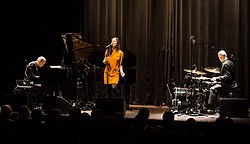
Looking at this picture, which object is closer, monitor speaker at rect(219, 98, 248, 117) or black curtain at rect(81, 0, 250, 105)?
monitor speaker at rect(219, 98, 248, 117)

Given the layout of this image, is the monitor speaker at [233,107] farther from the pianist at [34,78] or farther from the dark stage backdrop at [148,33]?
the pianist at [34,78]

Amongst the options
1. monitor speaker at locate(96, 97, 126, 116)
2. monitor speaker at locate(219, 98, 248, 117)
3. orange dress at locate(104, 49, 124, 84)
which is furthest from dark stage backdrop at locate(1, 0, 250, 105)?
monitor speaker at locate(96, 97, 126, 116)

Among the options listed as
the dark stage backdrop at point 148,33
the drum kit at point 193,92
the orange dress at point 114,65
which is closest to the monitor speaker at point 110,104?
the drum kit at point 193,92

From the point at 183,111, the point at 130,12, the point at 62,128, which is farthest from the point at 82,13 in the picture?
the point at 62,128

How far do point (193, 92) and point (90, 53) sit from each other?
3.00 m

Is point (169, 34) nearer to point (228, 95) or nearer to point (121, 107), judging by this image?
point (228, 95)

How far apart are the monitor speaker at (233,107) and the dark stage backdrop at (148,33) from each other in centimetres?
276

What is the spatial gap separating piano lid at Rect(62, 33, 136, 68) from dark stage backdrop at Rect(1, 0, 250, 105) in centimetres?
129

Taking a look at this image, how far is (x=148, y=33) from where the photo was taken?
13.1m

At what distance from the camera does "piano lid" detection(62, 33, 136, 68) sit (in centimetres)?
1098

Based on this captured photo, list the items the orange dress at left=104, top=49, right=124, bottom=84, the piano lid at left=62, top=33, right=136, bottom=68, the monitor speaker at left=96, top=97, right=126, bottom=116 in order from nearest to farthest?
the monitor speaker at left=96, top=97, right=126, bottom=116, the orange dress at left=104, top=49, right=124, bottom=84, the piano lid at left=62, top=33, right=136, bottom=68

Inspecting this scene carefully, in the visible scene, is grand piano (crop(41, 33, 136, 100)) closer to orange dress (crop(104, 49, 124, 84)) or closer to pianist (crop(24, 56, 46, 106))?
orange dress (crop(104, 49, 124, 84))

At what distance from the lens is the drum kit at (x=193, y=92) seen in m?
9.94

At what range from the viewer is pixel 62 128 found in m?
4.54
